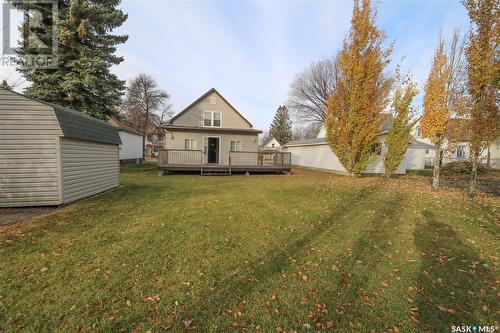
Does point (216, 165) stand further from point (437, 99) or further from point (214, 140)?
point (437, 99)

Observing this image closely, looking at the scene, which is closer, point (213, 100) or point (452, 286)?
point (452, 286)

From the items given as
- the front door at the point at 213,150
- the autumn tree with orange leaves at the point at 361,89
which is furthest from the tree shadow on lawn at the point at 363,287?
the front door at the point at 213,150

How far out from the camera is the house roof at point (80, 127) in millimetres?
6726

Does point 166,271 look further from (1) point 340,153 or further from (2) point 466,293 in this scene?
(1) point 340,153

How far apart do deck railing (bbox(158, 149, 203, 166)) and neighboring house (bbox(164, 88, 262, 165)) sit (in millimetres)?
945

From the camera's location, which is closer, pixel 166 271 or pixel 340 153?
pixel 166 271

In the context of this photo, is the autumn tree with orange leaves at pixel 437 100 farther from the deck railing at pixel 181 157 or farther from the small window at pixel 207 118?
the small window at pixel 207 118

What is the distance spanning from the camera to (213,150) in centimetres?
1811

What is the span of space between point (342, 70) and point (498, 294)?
13.6 metres

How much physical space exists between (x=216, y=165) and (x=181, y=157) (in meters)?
2.60

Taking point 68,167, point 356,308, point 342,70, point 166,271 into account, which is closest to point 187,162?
point 68,167

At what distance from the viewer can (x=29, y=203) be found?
6480 mm

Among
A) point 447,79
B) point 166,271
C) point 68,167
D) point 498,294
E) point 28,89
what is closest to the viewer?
point 498,294

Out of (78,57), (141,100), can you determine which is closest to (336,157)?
(78,57)
